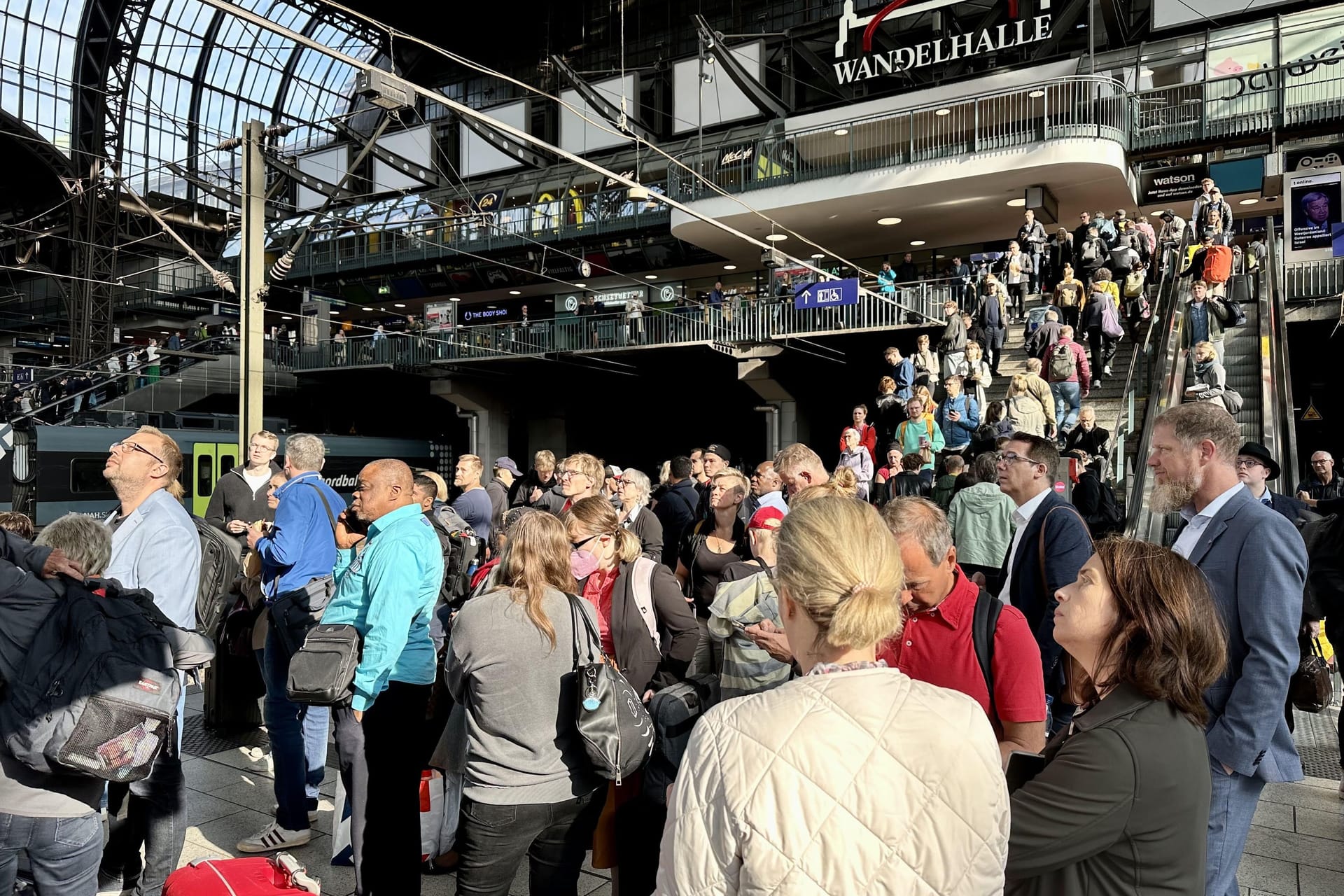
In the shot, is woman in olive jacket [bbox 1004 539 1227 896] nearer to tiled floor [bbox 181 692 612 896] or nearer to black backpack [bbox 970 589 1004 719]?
black backpack [bbox 970 589 1004 719]

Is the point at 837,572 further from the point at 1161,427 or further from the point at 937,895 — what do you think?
the point at 1161,427

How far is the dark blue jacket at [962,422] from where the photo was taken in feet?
39.5

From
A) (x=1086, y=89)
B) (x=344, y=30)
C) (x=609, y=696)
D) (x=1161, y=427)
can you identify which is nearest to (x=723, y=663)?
(x=609, y=696)

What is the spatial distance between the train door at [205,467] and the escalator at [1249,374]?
17.1m

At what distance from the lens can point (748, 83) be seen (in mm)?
27016

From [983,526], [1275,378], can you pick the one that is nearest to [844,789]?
[983,526]

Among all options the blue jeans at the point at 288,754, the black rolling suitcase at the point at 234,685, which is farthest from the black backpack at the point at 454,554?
the black rolling suitcase at the point at 234,685

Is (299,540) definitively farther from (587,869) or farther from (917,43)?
(917,43)

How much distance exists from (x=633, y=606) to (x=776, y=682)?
3.34 feet

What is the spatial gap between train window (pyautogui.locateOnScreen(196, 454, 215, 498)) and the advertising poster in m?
22.3

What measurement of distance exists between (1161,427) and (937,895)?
2330mm

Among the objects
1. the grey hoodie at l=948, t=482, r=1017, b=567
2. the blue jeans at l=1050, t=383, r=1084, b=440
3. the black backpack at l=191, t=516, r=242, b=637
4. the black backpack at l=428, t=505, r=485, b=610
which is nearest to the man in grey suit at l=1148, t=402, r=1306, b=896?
the grey hoodie at l=948, t=482, r=1017, b=567

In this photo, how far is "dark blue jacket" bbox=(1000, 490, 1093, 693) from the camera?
384 centimetres

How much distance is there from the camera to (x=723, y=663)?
3156 mm
